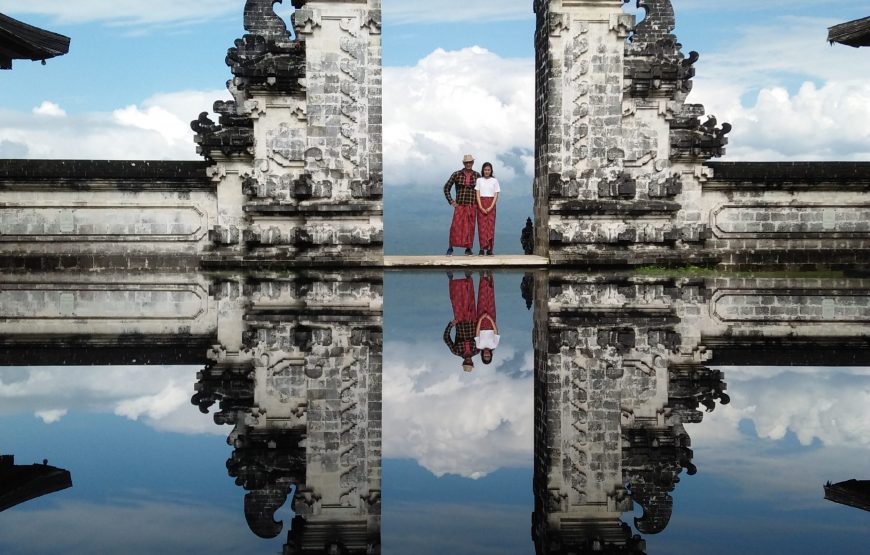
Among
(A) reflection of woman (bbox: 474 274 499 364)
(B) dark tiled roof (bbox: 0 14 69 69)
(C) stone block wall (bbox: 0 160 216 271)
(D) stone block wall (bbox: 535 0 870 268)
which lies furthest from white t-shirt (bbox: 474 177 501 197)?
(B) dark tiled roof (bbox: 0 14 69 69)

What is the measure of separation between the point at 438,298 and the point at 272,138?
15.3 feet

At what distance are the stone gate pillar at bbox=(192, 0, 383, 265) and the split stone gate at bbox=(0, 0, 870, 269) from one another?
21 millimetres

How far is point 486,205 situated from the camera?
20.0 m

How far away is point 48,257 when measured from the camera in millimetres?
18734

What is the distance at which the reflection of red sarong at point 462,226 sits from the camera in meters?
20.1

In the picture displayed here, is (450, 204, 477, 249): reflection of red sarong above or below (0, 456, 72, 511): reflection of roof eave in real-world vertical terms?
above

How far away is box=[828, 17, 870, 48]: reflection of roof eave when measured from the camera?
684 inches

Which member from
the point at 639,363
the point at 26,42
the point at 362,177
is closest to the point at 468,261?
the point at 362,177

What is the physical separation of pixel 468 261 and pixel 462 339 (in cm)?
840

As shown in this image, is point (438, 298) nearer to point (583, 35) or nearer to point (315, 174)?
point (315, 174)

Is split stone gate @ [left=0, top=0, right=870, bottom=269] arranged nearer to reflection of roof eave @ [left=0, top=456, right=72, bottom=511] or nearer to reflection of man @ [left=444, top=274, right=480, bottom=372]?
reflection of man @ [left=444, top=274, right=480, bottom=372]

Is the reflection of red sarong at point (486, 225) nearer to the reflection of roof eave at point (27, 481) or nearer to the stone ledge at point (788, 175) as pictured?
the stone ledge at point (788, 175)

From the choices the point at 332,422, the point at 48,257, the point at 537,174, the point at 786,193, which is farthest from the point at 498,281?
the point at 332,422

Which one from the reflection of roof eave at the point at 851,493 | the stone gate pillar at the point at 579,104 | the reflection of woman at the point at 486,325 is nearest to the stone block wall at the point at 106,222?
the reflection of woman at the point at 486,325
